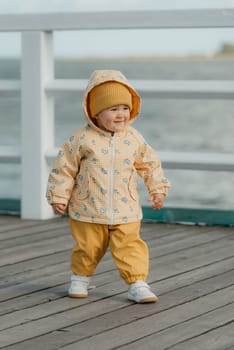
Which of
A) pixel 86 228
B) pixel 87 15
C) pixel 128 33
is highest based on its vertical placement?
pixel 128 33

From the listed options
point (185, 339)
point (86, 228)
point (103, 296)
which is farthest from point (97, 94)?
point (185, 339)

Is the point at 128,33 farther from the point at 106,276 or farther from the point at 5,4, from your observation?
the point at 106,276

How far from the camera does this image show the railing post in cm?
599

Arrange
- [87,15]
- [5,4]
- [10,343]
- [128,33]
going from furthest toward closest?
[128,33] < [5,4] < [87,15] < [10,343]

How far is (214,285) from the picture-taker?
4238 mm

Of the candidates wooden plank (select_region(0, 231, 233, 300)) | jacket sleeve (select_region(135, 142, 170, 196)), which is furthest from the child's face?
wooden plank (select_region(0, 231, 233, 300))

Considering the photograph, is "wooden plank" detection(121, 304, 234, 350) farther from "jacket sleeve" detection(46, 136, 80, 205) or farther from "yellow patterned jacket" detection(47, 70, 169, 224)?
"jacket sleeve" detection(46, 136, 80, 205)

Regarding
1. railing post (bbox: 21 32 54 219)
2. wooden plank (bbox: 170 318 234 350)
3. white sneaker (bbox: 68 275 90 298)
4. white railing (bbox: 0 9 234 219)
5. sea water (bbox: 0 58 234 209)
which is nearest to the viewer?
wooden plank (bbox: 170 318 234 350)

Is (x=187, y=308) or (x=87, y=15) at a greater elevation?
(x=87, y=15)

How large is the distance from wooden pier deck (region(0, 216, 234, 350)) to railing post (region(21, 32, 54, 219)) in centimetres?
51

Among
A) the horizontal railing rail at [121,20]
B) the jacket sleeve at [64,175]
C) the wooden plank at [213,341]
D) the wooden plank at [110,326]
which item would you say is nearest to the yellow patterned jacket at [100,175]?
the jacket sleeve at [64,175]

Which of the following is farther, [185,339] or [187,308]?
[187,308]

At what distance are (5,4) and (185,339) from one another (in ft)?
185

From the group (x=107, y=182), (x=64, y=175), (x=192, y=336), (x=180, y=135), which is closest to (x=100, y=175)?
(x=107, y=182)
